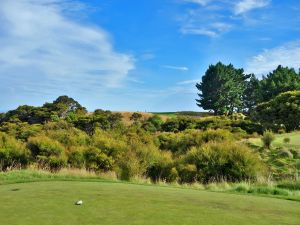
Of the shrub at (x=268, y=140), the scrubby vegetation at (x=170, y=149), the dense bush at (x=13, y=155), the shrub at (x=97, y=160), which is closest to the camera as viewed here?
the scrubby vegetation at (x=170, y=149)

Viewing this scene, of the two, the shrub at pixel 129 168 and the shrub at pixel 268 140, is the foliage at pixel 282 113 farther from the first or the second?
the shrub at pixel 129 168

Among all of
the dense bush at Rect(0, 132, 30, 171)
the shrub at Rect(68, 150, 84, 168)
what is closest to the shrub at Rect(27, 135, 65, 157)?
the dense bush at Rect(0, 132, 30, 171)

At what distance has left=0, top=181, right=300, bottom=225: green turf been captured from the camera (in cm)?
720

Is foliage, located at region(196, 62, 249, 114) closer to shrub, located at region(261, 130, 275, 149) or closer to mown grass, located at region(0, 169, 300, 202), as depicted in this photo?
shrub, located at region(261, 130, 275, 149)

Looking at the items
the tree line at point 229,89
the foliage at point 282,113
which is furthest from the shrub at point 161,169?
the tree line at point 229,89

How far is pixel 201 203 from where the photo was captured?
9.06 metres

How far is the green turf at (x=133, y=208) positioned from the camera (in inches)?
283

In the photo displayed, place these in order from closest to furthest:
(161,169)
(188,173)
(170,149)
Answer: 1. (188,173)
2. (161,169)
3. (170,149)

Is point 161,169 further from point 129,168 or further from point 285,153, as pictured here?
point 285,153

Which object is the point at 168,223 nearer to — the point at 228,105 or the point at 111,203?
the point at 111,203

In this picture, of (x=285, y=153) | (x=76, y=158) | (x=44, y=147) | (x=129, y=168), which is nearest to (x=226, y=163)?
(x=129, y=168)

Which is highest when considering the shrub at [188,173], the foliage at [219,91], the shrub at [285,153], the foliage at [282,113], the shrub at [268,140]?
the foliage at [219,91]

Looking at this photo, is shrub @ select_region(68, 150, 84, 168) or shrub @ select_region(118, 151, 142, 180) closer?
shrub @ select_region(118, 151, 142, 180)

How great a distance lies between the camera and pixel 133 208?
27.0 feet
